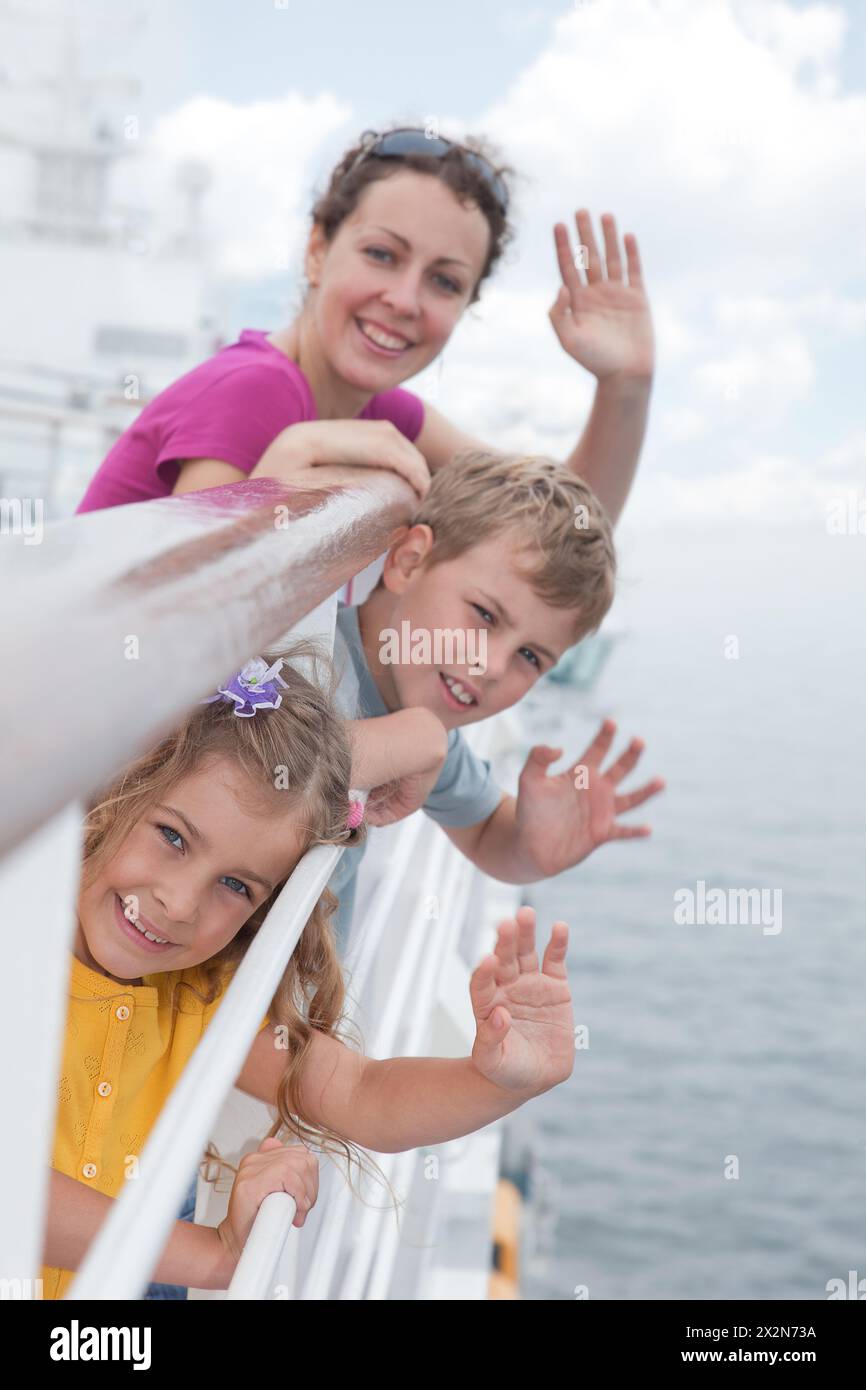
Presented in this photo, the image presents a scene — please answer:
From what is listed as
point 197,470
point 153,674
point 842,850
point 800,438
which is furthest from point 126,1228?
point 800,438

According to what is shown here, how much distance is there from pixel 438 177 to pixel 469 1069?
102 cm

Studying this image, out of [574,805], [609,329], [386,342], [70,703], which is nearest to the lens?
[70,703]

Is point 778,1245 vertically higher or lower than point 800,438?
lower

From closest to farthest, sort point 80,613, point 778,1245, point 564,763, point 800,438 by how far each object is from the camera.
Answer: point 80,613 → point 778,1245 → point 564,763 → point 800,438

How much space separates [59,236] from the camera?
1218cm

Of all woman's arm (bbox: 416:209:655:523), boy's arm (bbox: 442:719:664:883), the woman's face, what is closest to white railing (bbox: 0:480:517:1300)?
boy's arm (bbox: 442:719:664:883)

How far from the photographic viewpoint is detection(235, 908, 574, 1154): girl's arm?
0.83 m

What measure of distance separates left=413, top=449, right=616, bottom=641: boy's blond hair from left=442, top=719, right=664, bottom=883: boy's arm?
14cm

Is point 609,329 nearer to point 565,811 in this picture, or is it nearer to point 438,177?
point 438,177

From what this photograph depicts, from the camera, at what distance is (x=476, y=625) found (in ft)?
4.52

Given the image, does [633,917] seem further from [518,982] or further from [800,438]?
[800,438]

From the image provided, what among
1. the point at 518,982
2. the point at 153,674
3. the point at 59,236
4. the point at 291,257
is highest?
the point at 59,236

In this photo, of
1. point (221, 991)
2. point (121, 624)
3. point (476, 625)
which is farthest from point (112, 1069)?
point (121, 624)
